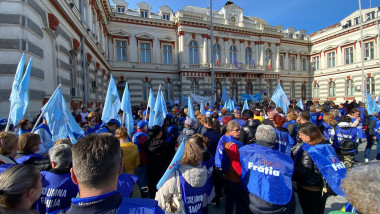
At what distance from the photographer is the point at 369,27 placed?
22.1m

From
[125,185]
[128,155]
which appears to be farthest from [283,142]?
[125,185]

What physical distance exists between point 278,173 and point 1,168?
3034mm

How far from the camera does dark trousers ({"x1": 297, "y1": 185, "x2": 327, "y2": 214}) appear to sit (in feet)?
9.30

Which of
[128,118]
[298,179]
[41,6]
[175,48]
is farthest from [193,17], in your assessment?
[298,179]

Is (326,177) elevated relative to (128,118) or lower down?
lower down

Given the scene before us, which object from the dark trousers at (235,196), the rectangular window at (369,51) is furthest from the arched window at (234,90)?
the dark trousers at (235,196)

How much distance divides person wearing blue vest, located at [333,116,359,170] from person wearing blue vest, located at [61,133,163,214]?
4373mm

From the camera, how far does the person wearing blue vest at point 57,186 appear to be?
2154mm

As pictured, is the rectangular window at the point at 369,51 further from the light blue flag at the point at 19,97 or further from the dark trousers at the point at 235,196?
the light blue flag at the point at 19,97

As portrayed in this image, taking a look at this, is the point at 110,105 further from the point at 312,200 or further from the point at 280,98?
the point at 280,98

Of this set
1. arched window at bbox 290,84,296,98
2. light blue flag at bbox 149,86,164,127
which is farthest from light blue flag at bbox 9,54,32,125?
arched window at bbox 290,84,296,98

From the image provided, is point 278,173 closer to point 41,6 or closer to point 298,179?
point 298,179

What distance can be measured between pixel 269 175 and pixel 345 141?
290 centimetres

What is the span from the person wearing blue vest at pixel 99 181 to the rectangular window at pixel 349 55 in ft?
101
